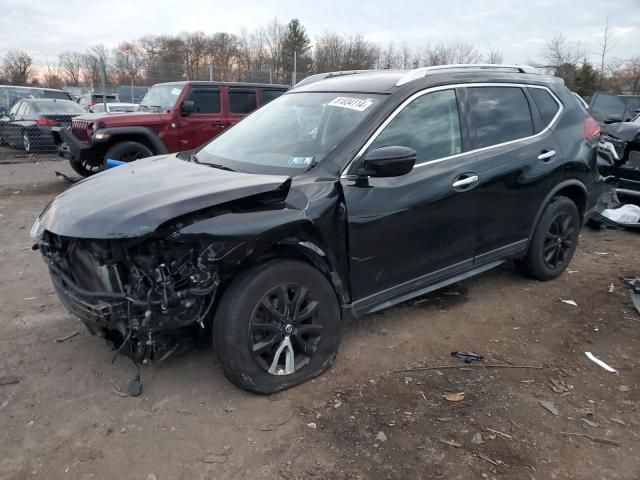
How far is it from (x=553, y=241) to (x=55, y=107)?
12546 mm

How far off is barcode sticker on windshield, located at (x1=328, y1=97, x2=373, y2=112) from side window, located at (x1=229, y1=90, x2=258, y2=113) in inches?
244

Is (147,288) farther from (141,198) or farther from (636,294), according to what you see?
(636,294)

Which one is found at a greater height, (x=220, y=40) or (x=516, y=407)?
(x=220, y=40)

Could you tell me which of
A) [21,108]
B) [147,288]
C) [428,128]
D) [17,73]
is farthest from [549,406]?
[17,73]

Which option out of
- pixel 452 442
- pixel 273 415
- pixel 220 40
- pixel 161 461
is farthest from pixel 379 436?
pixel 220 40

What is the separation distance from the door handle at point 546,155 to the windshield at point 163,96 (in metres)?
6.72

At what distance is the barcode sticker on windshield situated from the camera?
3.41 metres

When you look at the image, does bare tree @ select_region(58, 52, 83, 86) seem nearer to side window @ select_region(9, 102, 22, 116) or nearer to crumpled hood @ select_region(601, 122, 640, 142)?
side window @ select_region(9, 102, 22, 116)

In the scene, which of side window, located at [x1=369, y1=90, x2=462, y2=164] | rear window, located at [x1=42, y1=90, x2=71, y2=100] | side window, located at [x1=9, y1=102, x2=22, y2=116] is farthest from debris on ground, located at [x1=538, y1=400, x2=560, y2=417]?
rear window, located at [x1=42, y1=90, x2=71, y2=100]

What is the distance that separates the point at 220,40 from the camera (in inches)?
1647

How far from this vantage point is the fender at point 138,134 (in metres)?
8.16

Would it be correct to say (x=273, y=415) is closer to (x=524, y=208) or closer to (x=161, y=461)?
(x=161, y=461)

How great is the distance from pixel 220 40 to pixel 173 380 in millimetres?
43060

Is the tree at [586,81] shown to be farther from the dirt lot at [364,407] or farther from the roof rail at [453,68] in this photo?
the dirt lot at [364,407]
